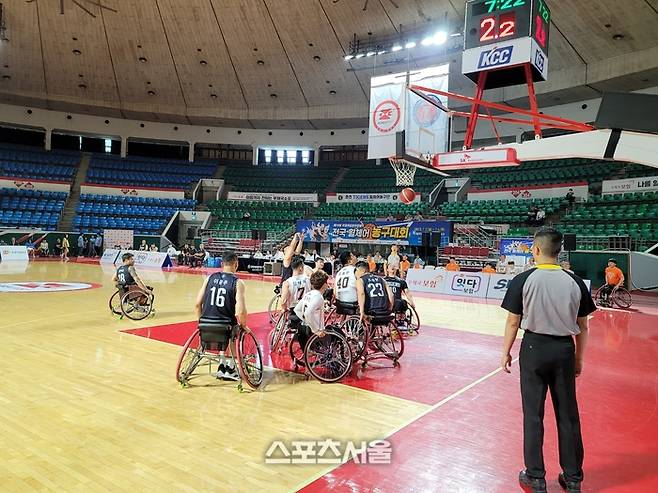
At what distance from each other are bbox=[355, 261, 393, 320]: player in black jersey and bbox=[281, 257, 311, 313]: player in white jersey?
0.87 meters

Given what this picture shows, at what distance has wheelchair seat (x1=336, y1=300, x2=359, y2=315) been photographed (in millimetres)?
6219

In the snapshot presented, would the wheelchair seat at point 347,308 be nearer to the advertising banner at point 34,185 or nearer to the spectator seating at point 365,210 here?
the spectator seating at point 365,210

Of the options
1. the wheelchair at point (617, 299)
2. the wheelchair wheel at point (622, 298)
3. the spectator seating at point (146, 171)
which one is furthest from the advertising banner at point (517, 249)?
the spectator seating at point (146, 171)

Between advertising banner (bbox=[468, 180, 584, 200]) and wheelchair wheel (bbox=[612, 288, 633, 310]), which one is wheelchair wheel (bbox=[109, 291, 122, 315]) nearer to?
wheelchair wheel (bbox=[612, 288, 633, 310])

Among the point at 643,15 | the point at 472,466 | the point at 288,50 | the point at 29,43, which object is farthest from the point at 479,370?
the point at 29,43

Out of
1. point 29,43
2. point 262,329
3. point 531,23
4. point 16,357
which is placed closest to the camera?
point 16,357

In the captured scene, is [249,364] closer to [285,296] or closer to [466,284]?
[285,296]

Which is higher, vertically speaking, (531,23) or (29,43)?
(29,43)

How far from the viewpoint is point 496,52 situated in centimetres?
893

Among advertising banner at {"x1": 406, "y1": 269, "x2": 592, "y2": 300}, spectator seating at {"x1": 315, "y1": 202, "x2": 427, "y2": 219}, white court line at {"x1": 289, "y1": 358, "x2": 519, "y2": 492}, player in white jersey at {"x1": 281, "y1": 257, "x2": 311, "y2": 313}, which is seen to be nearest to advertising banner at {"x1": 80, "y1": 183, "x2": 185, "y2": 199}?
spectator seating at {"x1": 315, "y1": 202, "x2": 427, "y2": 219}

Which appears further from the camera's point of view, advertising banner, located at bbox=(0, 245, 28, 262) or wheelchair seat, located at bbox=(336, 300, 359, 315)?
advertising banner, located at bbox=(0, 245, 28, 262)

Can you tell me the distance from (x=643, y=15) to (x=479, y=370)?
1933 centimetres

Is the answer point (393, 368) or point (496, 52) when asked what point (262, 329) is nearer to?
point (393, 368)

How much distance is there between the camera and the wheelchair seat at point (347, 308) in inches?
245
